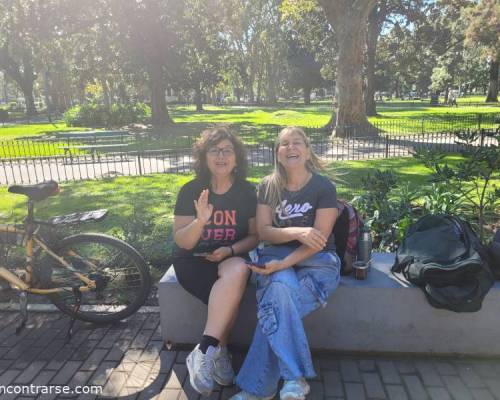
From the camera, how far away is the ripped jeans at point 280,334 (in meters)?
2.71

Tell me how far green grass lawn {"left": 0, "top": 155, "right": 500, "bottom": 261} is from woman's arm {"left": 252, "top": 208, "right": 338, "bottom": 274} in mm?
2089

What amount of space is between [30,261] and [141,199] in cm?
465

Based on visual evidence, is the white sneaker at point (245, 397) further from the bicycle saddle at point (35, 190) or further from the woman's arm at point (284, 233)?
the bicycle saddle at point (35, 190)

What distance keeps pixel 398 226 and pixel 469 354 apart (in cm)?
172

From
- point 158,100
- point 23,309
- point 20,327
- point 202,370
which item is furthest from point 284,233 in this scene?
point 158,100

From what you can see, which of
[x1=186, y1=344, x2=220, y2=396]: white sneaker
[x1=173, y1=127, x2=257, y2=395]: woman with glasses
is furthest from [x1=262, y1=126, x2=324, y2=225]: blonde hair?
[x1=186, y1=344, x2=220, y2=396]: white sneaker

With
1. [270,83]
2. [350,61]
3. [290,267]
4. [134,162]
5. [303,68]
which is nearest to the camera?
[290,267]

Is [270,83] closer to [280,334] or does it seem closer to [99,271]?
[99,271]

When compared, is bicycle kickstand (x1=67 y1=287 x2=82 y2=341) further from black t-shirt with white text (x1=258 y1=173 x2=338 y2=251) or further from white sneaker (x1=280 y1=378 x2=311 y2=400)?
white sneaker (x1=280 y1=378 x2=311 y2=400)

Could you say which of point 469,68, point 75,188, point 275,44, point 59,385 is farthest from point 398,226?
point 469,68

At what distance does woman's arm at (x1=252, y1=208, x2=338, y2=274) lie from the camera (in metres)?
2.93

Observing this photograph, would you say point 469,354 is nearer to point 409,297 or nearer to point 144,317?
point 409,297

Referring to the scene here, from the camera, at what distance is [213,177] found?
11.3 feet

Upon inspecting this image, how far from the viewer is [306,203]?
3189mm
